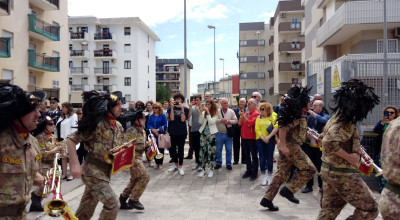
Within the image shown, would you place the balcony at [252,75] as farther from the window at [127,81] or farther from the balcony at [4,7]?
the balcony at [4,7]

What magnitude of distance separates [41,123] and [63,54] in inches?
1097

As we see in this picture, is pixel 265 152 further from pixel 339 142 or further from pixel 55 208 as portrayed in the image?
pixel 55 208

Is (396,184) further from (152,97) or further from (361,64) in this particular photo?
(152,97)

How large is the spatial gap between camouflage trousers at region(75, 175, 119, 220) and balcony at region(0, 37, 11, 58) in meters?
20.6

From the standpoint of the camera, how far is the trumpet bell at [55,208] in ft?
11.2

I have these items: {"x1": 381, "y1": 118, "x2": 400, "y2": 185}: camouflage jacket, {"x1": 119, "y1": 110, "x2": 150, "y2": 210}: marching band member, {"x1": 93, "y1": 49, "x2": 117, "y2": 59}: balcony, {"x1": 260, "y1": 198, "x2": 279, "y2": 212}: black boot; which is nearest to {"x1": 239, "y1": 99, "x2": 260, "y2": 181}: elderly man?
{"x1": 260, "y1": 198, "x2": 279, "y2": 212}: black boot

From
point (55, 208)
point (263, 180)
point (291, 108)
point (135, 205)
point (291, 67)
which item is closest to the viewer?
point (55, 208)

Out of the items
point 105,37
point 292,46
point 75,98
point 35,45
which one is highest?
point 105,37

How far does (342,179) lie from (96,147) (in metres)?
Result: 3.15

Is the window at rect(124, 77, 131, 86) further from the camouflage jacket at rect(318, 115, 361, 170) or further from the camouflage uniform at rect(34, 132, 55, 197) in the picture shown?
the camouflage jacket at rect(318, 115, 361, 170)

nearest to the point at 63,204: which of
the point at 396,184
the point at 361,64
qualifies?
the point at 396,184

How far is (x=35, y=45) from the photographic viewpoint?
2833 centimetres

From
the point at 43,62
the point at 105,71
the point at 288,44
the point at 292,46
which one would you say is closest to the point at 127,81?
the point at 105,71

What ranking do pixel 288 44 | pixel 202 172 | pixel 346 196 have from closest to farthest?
1. pixel 346 196
2. pixel 202 172
3. pixel 288 44
